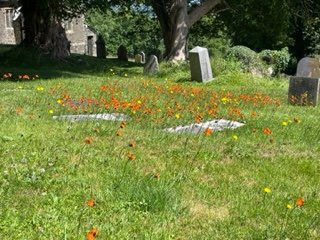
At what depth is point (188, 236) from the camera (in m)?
3.45

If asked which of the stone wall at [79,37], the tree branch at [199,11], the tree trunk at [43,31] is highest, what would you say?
the tree branch at [199,11]

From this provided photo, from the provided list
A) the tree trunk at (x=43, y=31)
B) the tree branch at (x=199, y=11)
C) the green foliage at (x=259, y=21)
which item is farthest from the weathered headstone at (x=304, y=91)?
the green foliage at (x=259, y=21)

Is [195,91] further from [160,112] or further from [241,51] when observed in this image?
[241,51]

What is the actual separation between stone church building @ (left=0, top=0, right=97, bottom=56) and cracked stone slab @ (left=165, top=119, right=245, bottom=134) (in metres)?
34.4

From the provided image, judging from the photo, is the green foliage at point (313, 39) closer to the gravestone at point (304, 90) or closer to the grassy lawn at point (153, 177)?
the gravestone at point (304, 90)

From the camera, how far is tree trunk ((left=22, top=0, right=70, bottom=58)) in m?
21.7

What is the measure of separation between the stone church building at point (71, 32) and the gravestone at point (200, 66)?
2547 centimetres

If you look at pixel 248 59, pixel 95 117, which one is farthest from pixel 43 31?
pixel 95 117

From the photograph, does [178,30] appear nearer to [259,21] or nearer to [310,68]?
[310,68]

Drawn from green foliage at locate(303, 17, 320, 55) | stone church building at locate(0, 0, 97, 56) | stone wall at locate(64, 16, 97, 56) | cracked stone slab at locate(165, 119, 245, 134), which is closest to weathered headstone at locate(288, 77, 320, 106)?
cracked stone slab at locate(165, 119, 245, 134)

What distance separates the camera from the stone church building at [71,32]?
48.3 m

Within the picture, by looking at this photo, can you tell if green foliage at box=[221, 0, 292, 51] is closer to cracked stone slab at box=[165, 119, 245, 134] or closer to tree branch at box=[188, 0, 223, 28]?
tree branch at box=[188, 0, 223, 28]

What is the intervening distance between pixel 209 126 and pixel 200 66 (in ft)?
31.1

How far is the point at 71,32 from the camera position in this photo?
55.2 metres
